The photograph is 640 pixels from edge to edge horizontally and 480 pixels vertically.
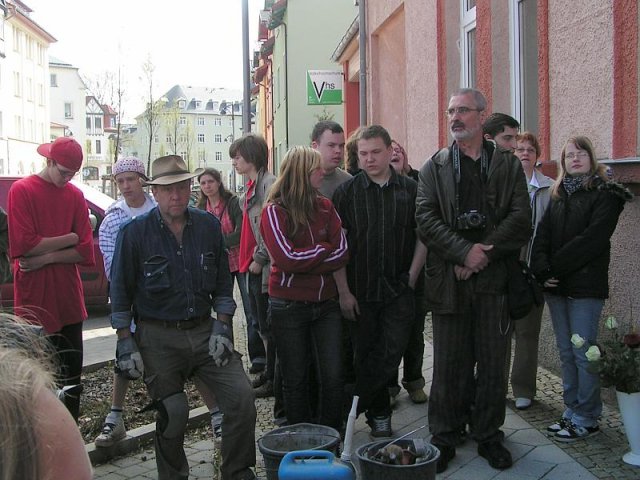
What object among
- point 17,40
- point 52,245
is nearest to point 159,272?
point 52,245

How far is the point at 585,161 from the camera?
482 cm

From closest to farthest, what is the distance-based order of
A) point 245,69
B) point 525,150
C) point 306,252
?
point 306,252 < point 525,150 < point 245,69

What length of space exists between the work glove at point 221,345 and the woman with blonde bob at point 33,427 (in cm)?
282

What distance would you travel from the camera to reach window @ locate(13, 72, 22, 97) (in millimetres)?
57594

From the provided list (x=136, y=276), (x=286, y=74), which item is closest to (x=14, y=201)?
(x=136, y=276)

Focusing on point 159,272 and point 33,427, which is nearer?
point 33,427

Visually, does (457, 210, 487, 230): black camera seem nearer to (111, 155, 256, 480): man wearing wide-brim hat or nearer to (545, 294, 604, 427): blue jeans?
(545, 294, 604, 427): blue jeans

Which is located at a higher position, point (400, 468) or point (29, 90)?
point (29, 90)

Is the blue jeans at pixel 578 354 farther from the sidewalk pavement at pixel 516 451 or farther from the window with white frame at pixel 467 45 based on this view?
the window with white frame at pixel 467 45

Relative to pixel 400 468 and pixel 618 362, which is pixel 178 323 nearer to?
pixel 400 468

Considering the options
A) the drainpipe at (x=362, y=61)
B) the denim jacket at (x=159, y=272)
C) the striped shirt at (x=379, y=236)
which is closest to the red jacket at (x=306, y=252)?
the striped shirt at (x=379, y=236)

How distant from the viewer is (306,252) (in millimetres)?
4672

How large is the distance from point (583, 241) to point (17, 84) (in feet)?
Result: 199

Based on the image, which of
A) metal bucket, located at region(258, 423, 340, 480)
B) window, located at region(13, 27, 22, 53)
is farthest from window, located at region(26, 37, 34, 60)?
metal bucket, located at region(258, 423, 340, 480)
